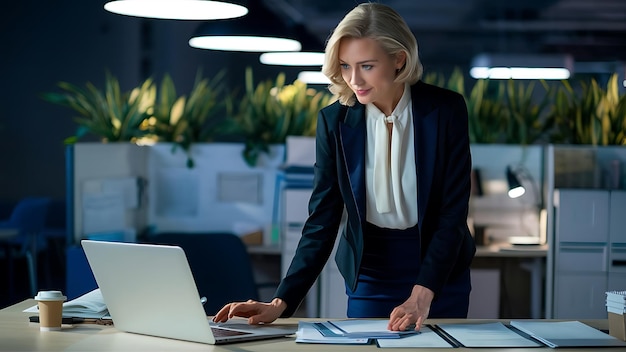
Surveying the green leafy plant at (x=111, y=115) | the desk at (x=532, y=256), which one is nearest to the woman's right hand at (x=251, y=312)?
the desk at (x=532, y=256)

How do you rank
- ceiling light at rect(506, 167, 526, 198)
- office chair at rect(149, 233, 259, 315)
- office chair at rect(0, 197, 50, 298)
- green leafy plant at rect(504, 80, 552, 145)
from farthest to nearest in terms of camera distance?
office chair at rect(0, 197, 50, 298) → green leafy plant at rect(504, 80, 552, 145) → ceiling light at rect(506, 167, 526, 198) → office chair at rect(149, 233, 259, 315)

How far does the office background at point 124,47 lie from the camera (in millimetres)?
8117

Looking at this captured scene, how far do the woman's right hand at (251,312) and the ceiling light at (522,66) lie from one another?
5778mm

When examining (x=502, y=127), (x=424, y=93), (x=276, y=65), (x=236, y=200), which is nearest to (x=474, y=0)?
(x=276, y=65)

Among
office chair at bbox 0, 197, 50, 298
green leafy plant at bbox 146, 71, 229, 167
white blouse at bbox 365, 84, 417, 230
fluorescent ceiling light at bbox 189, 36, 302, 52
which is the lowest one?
office chair at bbox 0, 197, 50, 298

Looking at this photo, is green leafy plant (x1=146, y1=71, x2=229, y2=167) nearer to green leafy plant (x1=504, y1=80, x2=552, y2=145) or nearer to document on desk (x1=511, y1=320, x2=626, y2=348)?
green leafy plant (x1=504, y1=80, x2=552, y2=145)

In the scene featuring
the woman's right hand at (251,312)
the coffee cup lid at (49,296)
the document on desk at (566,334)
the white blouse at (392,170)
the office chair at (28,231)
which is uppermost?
the white blouse at (392,170)

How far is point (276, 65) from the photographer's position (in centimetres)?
816

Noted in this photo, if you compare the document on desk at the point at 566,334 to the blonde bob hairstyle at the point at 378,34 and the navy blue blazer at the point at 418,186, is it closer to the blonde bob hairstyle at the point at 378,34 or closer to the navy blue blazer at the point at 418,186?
the navy blue blazer at the point at 418,186

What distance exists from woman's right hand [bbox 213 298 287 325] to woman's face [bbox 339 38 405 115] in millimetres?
565

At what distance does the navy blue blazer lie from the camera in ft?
7.49

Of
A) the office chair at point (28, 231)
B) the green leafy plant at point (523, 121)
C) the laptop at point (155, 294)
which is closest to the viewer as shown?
the laptop at point (155, 294)

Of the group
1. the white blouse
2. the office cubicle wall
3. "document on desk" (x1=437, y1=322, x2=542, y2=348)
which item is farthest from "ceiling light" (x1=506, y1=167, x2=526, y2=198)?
"document on desk" (x1=437, y1=322, x2=542, y2=348)

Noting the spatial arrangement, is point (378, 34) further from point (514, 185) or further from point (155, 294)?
point (514, 185)
